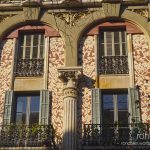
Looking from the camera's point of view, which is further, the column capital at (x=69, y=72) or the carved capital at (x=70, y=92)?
the column capital at (x=69, y=72)

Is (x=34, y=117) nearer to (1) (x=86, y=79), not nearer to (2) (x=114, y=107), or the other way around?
(1) (x=86, y=79)

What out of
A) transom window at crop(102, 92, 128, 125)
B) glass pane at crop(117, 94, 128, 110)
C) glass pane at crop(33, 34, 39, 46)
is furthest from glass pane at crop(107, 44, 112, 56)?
glass pane at crop(33, 34, 39, 46)

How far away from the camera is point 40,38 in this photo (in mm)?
20953

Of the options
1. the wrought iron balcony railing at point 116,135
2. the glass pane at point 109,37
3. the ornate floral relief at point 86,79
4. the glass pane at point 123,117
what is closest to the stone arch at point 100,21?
the ornate floral relief at point 86,79

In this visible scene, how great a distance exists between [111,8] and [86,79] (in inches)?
155

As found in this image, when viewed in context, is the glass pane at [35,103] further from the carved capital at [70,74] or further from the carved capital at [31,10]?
the carved capital at [31,10]

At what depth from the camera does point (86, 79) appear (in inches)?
760

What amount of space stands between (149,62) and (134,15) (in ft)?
8.39

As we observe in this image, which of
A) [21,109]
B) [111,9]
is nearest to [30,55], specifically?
[21,109]

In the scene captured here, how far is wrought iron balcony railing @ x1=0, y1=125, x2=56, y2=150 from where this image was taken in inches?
680

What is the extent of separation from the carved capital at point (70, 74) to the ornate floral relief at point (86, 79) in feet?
1.63

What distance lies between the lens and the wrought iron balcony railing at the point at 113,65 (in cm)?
1955

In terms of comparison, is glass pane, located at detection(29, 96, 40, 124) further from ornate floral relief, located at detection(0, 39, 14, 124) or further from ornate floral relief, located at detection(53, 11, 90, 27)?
ornate floral relief, located at detection(53, 11, 90, 27)

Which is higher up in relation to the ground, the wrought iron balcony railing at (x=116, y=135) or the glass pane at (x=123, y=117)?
the glass pane at (x=123, y=117)
